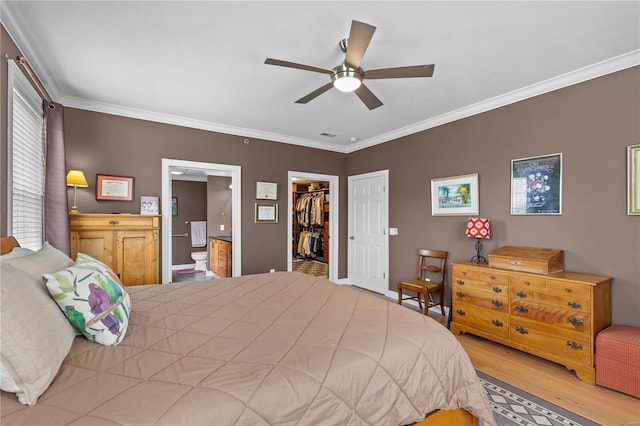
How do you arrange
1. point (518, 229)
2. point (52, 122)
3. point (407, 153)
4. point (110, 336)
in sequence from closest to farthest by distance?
point (110, 336)
point (52, 122)
point (518, 229)
point (407, 153)

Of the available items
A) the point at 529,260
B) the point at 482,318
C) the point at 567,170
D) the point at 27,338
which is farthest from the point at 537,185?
the point at 27,338

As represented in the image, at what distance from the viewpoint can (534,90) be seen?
10.2 feet

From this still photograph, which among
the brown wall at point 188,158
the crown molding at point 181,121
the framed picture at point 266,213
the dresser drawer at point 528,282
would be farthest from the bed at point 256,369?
the framed picture at point 266,213

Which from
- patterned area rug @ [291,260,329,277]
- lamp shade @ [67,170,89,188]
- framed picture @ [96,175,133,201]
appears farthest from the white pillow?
patterned area rug @ [291,260,329,277]

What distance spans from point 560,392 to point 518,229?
1.57m

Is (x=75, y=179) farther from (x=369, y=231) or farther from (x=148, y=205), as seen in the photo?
(x=369, y=231)

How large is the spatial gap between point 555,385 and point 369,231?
3232mm

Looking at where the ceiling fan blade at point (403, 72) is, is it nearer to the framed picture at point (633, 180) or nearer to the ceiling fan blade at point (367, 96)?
the ceiling fan blade at point (367, 96)

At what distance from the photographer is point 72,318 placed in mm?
1237

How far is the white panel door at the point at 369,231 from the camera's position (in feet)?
16.3

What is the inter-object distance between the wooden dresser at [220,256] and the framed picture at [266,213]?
2.29 feet

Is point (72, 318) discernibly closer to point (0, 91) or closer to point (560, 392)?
point (0, 91)

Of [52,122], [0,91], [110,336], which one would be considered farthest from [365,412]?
[52,122]

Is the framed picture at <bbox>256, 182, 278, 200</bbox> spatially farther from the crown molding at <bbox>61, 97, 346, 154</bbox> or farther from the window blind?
the window blind
